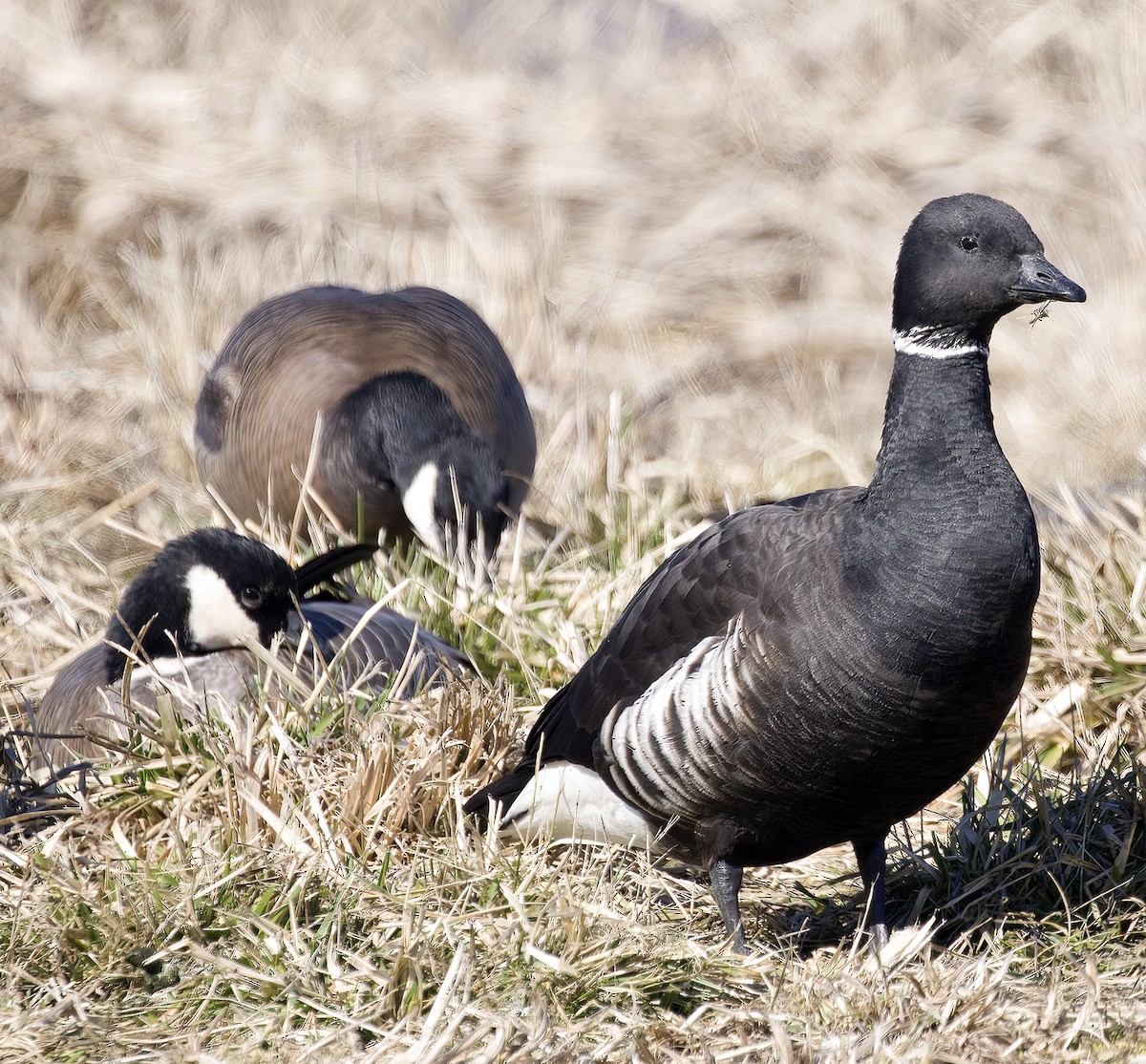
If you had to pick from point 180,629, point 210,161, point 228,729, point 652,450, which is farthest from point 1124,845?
point 210,161

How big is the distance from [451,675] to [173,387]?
166 inches

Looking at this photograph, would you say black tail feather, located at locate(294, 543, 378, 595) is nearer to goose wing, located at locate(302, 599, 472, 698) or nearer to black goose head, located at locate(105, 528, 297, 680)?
goose wing, located at locate(302, 599, 472, 698)

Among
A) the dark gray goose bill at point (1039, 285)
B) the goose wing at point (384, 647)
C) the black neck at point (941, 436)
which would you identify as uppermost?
the dark gray goose bill at point (1039, 285)

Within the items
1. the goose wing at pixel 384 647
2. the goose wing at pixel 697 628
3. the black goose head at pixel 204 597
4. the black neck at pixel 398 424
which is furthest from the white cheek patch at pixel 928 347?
the black neck at pixel 398 424

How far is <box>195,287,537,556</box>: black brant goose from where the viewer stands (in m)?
6.05

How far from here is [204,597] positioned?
457 cm

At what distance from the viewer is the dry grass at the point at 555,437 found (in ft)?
10.3

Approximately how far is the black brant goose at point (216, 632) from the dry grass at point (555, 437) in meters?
0.28

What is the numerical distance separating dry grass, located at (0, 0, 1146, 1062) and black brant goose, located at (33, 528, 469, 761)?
28cm

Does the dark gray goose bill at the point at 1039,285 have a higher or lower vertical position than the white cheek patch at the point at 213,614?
higher

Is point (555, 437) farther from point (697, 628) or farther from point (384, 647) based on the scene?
point (697, 628)

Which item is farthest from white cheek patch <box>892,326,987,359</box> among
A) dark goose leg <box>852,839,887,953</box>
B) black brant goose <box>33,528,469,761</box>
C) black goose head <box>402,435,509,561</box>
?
black goose head <box>402,435,509,561</box>

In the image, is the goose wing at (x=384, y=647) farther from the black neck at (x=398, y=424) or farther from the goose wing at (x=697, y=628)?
the black neck at (x=398, y=424)

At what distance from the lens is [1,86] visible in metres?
9.63
